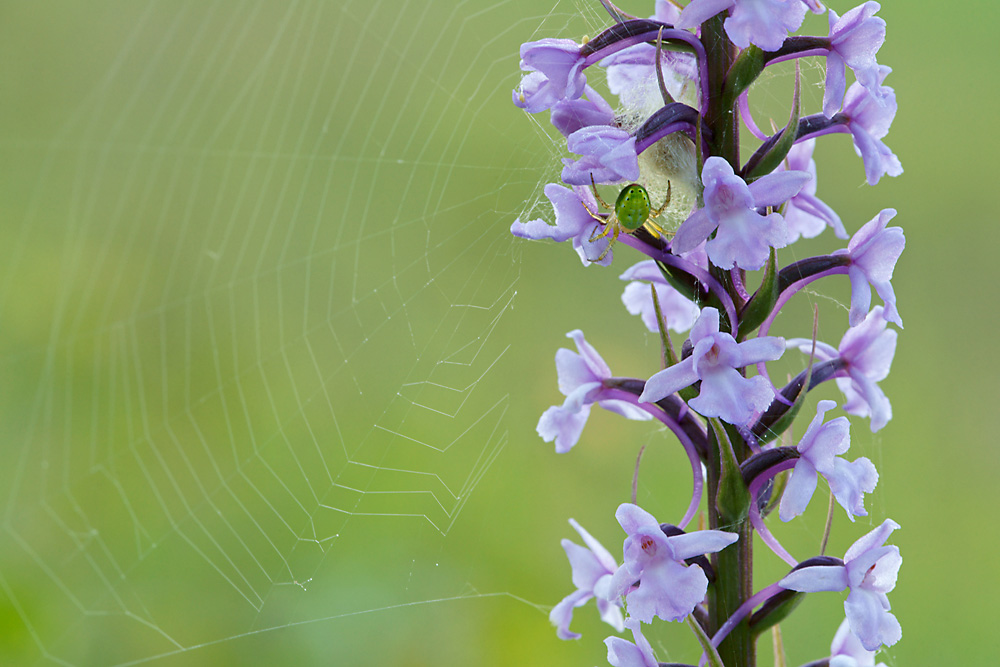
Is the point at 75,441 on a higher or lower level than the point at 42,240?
lower

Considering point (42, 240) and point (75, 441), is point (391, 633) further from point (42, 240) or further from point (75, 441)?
point (42, 240)

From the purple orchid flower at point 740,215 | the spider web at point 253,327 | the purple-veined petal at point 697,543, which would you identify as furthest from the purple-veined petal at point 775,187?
the spider web at point 253,327

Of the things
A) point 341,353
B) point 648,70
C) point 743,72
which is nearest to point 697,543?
point 743,72

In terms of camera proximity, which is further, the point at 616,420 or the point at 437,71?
the point at 437,71

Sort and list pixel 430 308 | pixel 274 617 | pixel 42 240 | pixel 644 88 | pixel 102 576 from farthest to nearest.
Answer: pixel 430 308 < pixel 42 240 < pixel 102 576 < pixel 274 617 < pixel 644 88

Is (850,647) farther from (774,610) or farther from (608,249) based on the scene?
(608,249)

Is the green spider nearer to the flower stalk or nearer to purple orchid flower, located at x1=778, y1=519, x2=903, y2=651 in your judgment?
the flower stalk

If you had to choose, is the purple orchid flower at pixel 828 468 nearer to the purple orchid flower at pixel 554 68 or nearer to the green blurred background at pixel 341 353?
the purple orchid flower at pixel 554 68

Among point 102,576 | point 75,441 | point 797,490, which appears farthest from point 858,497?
point 75,441
